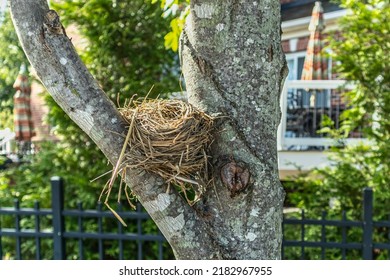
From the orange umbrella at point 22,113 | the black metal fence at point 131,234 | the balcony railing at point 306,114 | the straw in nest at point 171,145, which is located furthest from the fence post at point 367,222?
the orange umbrella at point 22,113

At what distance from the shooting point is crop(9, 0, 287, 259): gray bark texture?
6.33 feet

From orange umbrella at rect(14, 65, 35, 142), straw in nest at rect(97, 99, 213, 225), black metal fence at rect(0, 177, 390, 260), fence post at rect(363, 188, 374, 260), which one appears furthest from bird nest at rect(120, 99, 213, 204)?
orange umbrella at rect(14, 65, 35, 142)

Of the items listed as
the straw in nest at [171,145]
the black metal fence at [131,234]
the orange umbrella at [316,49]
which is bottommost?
the black metal fence at [131,234]

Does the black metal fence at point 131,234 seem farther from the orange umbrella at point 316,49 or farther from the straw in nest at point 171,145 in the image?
the orange umbrella at point 316,49

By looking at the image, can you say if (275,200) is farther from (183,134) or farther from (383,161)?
(383,161)

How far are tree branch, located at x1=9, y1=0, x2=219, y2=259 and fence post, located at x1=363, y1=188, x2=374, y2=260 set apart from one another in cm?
273

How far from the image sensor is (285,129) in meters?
8.20

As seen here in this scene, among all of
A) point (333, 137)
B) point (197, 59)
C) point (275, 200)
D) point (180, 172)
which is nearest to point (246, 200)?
point (275, 200)

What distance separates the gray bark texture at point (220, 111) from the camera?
1931mm

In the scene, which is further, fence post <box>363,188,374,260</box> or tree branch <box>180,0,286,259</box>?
fence post <box>363,188,374,260</box>

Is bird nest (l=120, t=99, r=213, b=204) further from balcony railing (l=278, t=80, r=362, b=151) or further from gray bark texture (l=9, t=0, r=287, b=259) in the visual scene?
balcony railing (l=278, t=80, r=362, b=151)

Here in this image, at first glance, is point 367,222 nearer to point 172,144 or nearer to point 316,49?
point 172,144

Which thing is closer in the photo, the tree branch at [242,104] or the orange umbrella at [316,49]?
the tree branch at [242,104]

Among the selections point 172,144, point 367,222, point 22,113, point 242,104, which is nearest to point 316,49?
point 367,222
